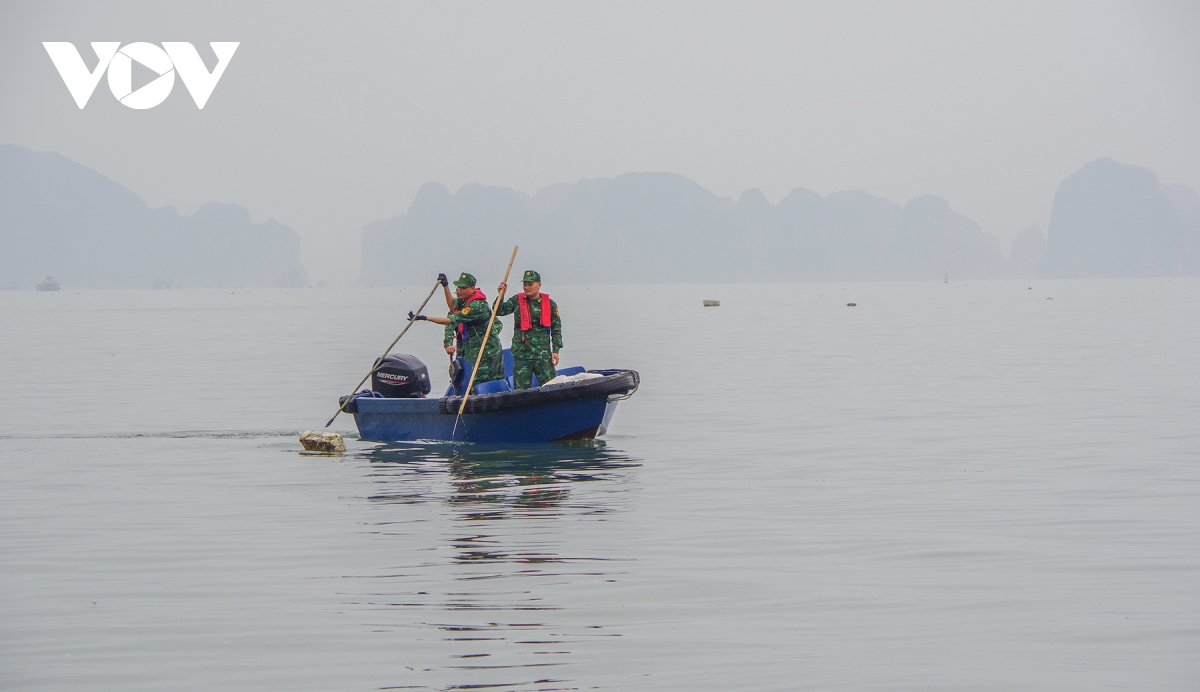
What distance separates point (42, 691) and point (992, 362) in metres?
34.1

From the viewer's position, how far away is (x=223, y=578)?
409 inches

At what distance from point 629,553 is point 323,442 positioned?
8.70 m

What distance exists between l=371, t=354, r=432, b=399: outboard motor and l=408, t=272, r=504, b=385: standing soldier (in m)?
0.72

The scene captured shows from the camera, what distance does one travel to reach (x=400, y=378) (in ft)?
65.4

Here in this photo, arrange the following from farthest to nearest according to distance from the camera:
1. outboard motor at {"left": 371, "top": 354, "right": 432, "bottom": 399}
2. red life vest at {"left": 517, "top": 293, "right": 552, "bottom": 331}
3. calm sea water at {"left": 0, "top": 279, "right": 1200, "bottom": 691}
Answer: outboard motor at {"left": 371, "top": 354, "right": 432, "bottom": 399}
red life vest at {"left": 517, "top": 293, "right": 552, "bottom": 331}
calm sea water at {"left": 0, "top": 279, "right": 1200, "bottom": 691}

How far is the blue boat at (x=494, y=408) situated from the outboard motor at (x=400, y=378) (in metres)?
0.02

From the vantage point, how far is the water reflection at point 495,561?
8.03 metres

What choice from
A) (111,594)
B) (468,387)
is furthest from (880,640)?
(468,387)

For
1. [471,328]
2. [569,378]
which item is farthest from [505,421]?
[471,328]

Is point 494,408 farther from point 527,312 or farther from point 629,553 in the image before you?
point 629,553

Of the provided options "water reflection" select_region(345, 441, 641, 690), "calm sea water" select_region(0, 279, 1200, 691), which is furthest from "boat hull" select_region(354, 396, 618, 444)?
"water reflection" select_region(345, 441, 641, 690)

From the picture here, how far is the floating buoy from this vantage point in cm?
1872

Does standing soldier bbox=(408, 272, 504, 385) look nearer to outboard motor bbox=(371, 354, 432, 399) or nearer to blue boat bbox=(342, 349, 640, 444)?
blue boat bbox=(342, 349, 640, 444)

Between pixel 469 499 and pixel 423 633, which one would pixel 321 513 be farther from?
pixel 423 633
